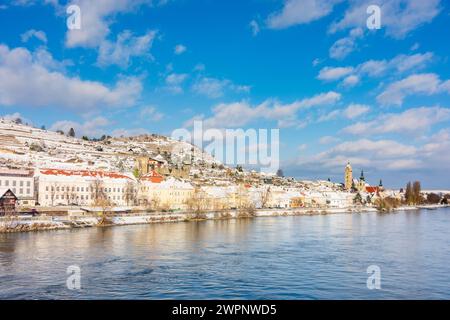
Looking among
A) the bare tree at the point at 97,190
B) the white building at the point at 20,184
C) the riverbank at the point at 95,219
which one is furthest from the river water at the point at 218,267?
the bare tree at the point at 97,190

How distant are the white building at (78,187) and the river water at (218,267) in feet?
57.4

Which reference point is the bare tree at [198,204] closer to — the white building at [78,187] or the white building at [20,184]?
the white building at [78,187]

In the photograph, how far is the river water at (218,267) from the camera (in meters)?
12.5

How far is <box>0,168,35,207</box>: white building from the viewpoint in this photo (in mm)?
39219

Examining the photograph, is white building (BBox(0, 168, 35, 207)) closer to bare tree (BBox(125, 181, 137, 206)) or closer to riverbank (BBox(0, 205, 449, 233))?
riverbank (BBox(0, 205, 449, 233))

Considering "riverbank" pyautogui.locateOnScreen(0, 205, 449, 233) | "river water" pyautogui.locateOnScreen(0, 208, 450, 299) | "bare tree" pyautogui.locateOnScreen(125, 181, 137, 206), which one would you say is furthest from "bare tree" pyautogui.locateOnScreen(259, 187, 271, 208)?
"river water" pyautogui.locateOnScreen(0, 208, 450, 299)

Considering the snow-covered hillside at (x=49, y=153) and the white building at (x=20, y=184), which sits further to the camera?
the snow-covered hillside at (x=49, y=153)

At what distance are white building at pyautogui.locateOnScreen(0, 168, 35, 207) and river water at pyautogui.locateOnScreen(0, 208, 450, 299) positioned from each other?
1540 cm
